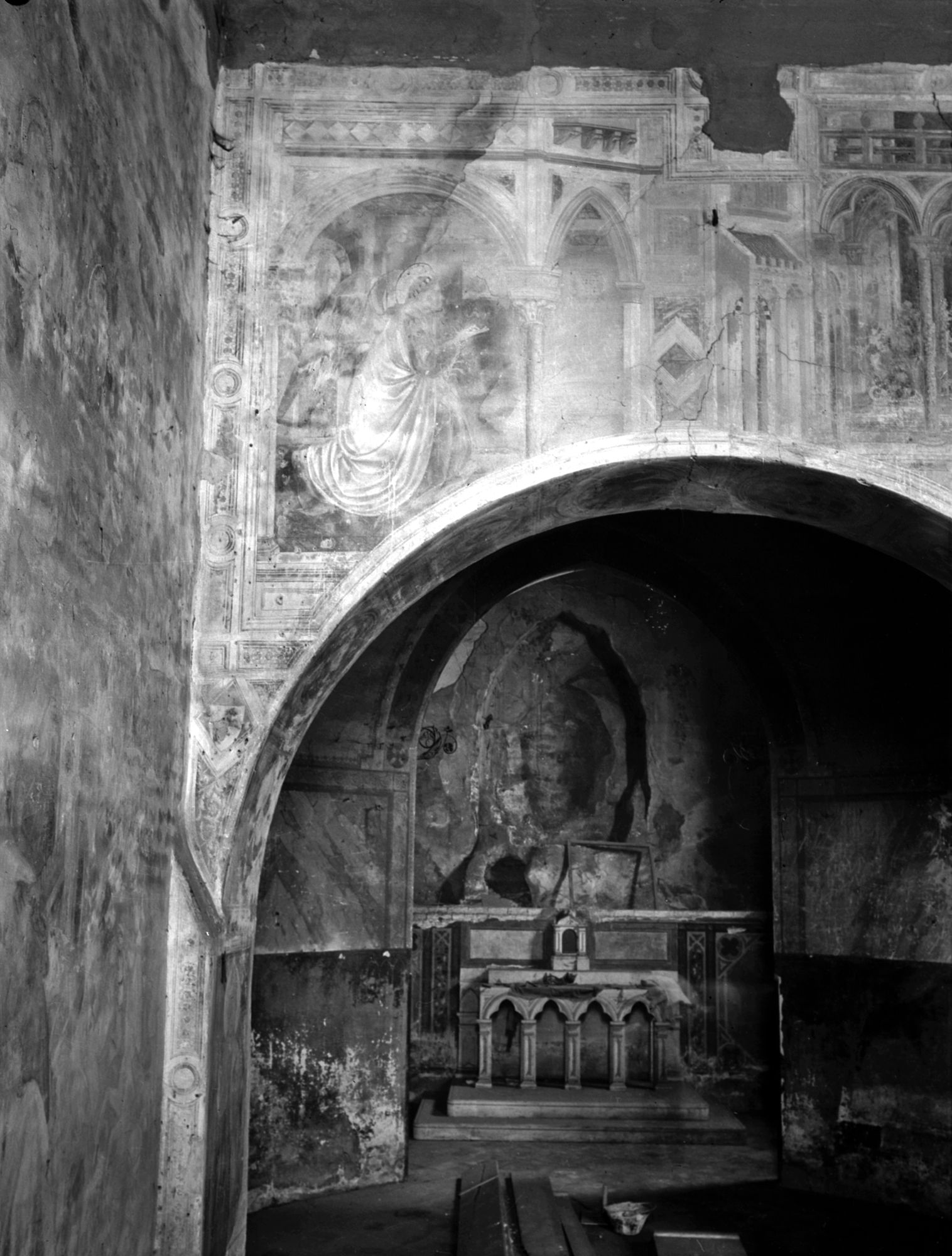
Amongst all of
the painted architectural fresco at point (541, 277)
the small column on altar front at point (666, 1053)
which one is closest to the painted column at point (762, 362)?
the painted architectural fresco at point (541, 277)

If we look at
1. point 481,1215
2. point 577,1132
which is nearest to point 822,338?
point 481,1215

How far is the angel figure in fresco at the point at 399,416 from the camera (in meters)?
5.91

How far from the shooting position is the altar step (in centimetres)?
938

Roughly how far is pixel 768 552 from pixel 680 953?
356 centimetres

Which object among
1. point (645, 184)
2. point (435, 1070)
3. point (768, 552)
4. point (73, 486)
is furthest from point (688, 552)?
point (73, 486)

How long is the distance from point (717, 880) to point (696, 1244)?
451cm

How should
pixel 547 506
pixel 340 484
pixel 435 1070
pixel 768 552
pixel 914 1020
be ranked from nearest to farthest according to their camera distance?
pixel 340 484
pixel 547 506
pixel 914 1020
pixel 768 552
pixel 435 1070

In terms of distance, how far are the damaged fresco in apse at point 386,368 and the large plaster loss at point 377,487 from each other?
0.7 inches

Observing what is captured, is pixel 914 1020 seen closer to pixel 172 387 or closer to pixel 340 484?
pixel 340 484

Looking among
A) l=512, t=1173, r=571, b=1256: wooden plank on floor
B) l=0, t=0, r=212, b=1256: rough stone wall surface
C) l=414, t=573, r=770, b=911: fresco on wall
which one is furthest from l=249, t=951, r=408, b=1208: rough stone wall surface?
l=0, t=0, r=212, b=1256: rough stone wall surface

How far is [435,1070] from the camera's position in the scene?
1043 centimetres

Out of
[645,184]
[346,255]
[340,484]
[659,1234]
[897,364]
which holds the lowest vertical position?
[659,1234]

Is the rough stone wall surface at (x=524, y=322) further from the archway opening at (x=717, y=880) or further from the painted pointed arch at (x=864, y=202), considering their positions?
the archway opening at (x=717, y=880)

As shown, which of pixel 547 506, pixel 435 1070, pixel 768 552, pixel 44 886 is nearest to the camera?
pixel 44 886
